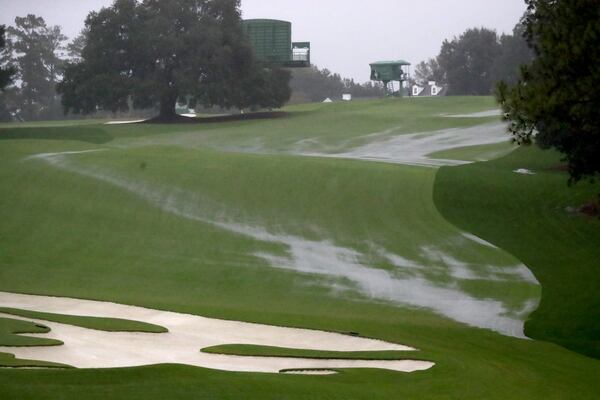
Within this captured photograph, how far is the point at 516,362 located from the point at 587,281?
966 centimetres

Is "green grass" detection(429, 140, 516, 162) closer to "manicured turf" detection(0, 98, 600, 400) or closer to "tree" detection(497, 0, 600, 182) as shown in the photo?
"manicured turf" detection(0, 98, 600, 400)

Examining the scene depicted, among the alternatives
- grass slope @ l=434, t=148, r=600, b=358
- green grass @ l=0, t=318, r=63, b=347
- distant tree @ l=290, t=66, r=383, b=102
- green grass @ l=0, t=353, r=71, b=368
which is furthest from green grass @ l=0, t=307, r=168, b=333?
distant tree @ l=290, t=66, r=383, b=102

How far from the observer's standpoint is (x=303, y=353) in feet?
53.8

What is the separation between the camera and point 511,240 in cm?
3098

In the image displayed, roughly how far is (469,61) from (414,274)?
94.9 meters

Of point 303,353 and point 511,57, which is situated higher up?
point 511,57

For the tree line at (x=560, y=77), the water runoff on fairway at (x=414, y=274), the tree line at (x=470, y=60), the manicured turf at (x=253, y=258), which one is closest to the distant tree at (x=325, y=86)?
the tree line at (x=470, y=60)

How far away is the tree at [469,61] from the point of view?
117 m

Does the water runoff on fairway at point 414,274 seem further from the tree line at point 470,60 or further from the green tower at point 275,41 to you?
the tree line at point 470,60

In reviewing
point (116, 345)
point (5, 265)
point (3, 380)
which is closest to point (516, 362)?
point (116, 345)

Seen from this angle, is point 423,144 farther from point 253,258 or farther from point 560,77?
point 560,77

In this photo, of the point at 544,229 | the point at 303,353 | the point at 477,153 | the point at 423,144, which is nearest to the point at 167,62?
the point at 423,144

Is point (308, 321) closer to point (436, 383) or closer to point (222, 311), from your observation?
point (222, 311)

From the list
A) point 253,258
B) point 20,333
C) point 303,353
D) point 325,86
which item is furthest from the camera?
point 325,86
